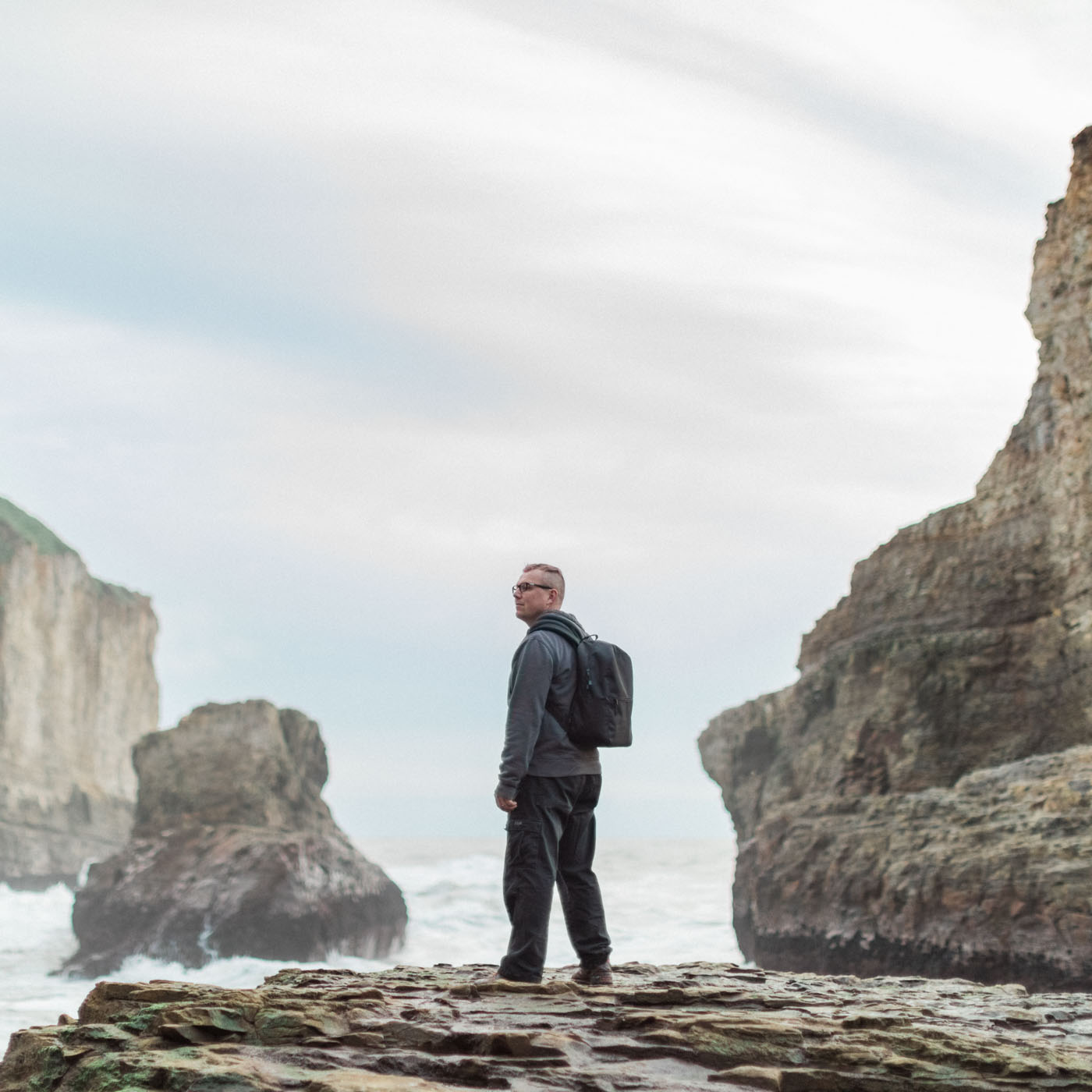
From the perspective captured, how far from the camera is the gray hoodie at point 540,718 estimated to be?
6863 mm

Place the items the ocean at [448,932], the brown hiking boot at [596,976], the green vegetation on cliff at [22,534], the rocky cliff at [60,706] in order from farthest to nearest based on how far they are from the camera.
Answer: the green vegetation on cliff at [22,534] < the rocky cliff at [60,706] < the ocean at [448,932] < the brown hiking boot at [596,976]

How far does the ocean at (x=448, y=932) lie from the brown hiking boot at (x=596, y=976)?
8168 mm

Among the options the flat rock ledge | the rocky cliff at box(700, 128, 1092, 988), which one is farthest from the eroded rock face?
the flat rock ledge

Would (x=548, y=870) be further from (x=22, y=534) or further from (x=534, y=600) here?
(x=22, y=534)

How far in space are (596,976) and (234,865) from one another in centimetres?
2451

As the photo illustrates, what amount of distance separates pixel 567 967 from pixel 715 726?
82.0 ft

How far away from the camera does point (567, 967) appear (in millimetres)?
8031

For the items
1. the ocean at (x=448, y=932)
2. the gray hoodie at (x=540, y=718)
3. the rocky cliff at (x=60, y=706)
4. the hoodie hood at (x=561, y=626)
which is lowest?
the ocean at (x=448, y=932)

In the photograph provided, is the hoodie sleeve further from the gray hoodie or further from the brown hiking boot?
the brown hiking boot

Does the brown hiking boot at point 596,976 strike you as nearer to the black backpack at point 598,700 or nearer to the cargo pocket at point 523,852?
the cargo pocket at point 523,852

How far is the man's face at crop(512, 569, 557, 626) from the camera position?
24.7 ft

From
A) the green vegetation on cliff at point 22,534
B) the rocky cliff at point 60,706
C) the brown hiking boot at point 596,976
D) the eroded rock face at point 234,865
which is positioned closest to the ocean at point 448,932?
the eroded rock face at point 234,865

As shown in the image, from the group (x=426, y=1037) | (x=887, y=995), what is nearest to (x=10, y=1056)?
(x=426, y=1037)

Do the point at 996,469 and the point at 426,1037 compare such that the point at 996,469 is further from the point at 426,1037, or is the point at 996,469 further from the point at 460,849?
the point at 460,849
